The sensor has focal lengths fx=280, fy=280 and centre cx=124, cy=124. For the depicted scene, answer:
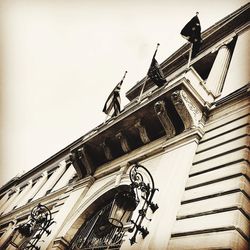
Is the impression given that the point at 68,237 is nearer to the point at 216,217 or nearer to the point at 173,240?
the point at 173,240

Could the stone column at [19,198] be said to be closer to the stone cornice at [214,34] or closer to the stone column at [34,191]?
the stone column at [34,191]

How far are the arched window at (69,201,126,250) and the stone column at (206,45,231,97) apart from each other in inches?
186

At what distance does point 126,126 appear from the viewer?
8.51 meters

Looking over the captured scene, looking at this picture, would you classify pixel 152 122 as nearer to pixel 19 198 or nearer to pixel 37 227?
pixel 37 227

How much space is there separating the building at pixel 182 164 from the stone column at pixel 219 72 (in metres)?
0.03

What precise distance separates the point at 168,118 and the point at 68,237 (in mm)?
4422

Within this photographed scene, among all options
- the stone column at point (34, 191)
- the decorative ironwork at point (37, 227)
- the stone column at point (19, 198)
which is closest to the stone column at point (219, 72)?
the decorative ironwork at point (37, 227)

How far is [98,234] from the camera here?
717cm

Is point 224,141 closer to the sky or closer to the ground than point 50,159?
closer to the ground

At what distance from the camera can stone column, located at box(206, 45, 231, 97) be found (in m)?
8.66

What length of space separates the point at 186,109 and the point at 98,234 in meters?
3.87

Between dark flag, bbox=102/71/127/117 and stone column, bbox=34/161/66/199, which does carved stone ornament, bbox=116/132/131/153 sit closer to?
dark flag, bbox=102/71/127/117

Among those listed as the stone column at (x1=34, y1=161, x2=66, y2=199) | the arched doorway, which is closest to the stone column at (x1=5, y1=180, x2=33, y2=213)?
the stone column at (x1=34, y1=161, x2=66, y2=199)

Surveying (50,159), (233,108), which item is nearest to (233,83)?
(233,108)
